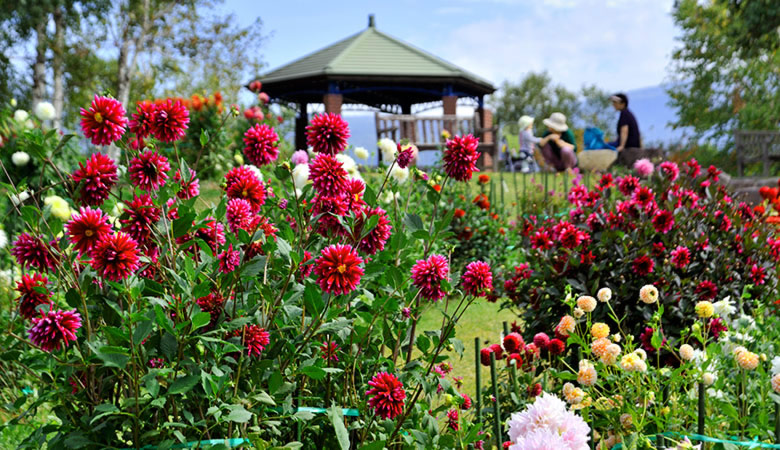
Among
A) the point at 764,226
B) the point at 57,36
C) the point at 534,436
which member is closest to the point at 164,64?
the point at 57,36

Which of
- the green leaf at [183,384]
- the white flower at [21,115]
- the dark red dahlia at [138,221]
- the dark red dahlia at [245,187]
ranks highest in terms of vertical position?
the white flower at [21,115]

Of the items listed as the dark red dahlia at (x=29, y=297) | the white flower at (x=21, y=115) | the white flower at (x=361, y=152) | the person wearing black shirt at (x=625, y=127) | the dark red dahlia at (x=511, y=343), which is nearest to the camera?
the dark red dahlia at (x=29, y=297)

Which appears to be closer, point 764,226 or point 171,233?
point 171,233

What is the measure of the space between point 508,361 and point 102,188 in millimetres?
1501

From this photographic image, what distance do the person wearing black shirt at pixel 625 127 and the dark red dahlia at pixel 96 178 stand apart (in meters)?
10.1

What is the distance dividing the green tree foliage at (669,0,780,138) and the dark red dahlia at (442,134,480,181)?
25048 mm

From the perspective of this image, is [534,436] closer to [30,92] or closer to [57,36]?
[57,36]

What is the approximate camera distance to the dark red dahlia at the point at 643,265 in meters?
2.80

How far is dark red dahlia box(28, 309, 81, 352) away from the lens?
4.63 ft

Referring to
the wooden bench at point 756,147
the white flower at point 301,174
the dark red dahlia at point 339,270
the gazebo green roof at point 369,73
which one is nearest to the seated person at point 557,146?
the wooden bench at point 756,147

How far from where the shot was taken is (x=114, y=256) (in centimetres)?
135

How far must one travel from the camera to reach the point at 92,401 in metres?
1.60

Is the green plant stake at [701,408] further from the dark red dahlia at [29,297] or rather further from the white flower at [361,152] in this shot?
the white flower at [361,152]

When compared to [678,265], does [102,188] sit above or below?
above
